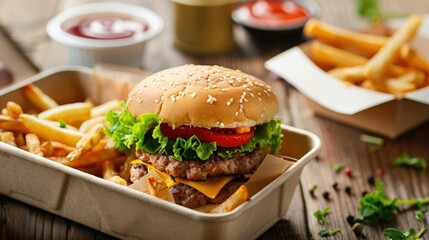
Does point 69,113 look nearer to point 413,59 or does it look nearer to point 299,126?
point 299,126

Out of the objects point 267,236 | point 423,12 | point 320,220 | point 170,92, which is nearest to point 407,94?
point 320,220

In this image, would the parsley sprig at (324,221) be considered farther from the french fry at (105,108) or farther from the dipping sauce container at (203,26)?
the dipping sauce container at (203,26)

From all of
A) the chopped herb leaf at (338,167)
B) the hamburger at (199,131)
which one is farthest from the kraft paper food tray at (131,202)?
the chopped herb leaf at (338,167)

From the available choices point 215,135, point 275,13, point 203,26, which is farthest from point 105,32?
point 215,135

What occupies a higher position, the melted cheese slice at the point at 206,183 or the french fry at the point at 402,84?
the melted cheese slice at the point at 206,183

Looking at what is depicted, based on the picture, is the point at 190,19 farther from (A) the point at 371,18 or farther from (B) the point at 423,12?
(B) the point at 423,12
